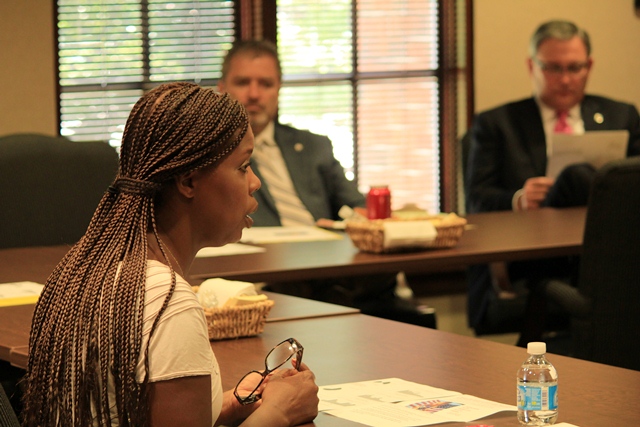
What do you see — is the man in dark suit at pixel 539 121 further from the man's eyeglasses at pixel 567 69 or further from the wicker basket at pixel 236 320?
the wicker basket at pixel 236 320

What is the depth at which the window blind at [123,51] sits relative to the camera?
17.2 ft

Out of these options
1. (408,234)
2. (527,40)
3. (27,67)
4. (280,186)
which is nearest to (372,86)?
(527,40)

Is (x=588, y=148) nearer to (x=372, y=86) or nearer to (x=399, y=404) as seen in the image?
(x=372, y=86)

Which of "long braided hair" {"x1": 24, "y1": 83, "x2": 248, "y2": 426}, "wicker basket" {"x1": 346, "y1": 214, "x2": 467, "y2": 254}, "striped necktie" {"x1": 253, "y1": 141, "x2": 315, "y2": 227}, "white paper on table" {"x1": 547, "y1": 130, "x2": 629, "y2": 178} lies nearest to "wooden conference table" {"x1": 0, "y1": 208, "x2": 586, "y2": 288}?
"wicker basket" {"x1": 346, "y1": 214, "x2": 467, "y2": 254}

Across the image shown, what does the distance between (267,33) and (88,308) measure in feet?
14.0

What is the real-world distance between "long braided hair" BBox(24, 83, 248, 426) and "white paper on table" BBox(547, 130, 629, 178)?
10.5 feet

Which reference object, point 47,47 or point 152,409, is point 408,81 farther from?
point 152,409

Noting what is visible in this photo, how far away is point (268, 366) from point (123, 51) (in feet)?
12.8

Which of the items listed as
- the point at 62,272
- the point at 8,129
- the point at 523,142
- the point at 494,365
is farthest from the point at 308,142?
the point at 62,272

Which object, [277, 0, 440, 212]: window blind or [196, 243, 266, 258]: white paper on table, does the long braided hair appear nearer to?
[196, 243, 266, 258]: white paper on table

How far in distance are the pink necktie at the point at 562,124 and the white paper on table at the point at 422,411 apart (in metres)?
3.49

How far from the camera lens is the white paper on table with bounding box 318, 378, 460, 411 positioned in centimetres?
179

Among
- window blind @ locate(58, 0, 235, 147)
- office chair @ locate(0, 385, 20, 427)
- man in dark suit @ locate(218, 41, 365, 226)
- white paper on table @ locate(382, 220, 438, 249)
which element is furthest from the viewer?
window blind @ locate(58, 0, 235, 147)

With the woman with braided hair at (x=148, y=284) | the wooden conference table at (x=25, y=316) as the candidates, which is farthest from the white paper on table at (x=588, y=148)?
the woman with braided hair at (x=148, y=284)
